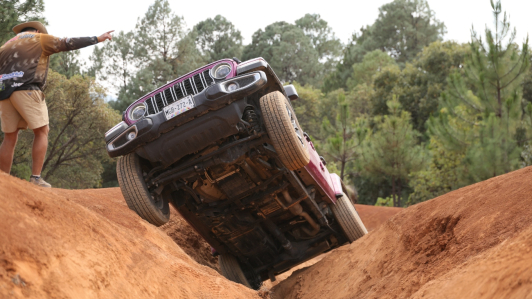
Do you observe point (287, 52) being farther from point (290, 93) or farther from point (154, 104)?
point (154, 104)

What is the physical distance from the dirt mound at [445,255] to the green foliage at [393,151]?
15410 mm

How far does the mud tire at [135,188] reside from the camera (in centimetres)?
603

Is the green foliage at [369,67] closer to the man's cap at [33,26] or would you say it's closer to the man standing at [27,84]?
the man's cap at [33,26]

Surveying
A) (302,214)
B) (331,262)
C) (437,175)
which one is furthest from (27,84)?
(437,175)

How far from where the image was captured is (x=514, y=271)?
3.05 m

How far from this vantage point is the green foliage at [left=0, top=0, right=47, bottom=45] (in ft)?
54.9

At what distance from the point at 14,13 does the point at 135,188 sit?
1325 centimetres

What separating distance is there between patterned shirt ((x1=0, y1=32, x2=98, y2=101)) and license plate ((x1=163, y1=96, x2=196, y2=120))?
134 cm

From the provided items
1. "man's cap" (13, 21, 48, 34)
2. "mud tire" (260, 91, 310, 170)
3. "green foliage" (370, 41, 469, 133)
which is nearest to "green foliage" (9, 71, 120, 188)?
"man's cap" (13, 21, 48, 34)

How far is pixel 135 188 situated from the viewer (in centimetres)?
604

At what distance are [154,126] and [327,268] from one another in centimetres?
292

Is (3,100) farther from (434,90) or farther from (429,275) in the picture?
(434,90)

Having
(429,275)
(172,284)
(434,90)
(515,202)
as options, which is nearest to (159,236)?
(172,284)

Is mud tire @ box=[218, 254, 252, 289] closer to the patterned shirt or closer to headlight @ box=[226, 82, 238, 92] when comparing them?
headlight @ box=[226, 82, 238, 92]
